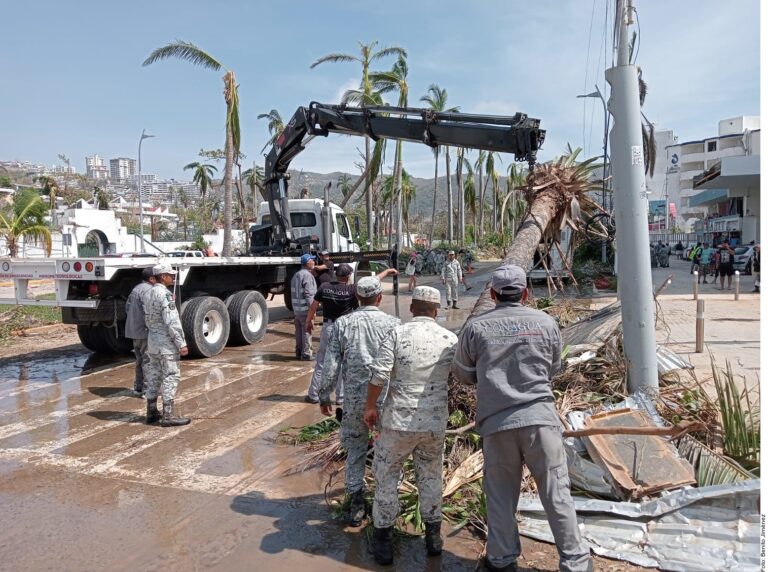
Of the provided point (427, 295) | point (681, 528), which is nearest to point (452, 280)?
point (427, 295)

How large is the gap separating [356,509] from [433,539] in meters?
0.67

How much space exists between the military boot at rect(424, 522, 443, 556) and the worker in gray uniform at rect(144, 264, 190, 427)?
11.7 feet

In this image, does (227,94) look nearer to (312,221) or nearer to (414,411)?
(312,221)

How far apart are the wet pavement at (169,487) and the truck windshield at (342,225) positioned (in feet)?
21.8

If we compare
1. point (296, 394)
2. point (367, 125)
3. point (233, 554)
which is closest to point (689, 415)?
point (233, 554)

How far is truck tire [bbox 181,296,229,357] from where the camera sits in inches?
354

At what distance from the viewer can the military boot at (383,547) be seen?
134 inches

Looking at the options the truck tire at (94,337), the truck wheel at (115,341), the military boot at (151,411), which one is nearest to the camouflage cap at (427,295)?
the military boot at (151,411)

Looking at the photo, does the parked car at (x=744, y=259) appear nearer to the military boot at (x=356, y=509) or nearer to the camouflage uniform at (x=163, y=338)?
the camouflage uniform at (x=163, y=338)

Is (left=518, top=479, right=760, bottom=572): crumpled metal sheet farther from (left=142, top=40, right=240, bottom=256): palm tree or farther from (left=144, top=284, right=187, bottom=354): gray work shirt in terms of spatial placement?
Answer: (left=142, top=40, right=240, bottom=256): palm tree

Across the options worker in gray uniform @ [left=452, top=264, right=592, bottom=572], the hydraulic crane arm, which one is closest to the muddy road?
worker in gray uniform @ [left=452, top=264, right=592, bottom=572]

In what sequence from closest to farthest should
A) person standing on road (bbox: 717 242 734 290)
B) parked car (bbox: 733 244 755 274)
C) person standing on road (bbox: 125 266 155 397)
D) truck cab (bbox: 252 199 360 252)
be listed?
person standing on road (bbox: 125 266 155 397) → truck cab (bbox: 252 199 360 252) → person standing on road (bbox: 717 242 734 290) → parked car (bbox: 733 244 755 274)

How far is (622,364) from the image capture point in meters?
5.24

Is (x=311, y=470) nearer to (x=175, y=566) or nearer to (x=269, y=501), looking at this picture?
(x=269, y=501)
